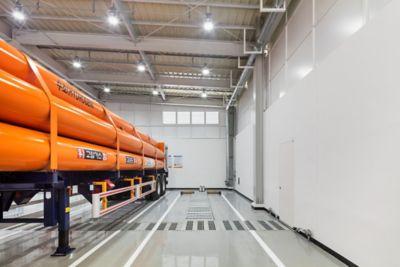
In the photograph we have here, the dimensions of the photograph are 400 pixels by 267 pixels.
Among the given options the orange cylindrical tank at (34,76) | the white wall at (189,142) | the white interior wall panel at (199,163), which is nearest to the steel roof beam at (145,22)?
the orange cylindrical tank at (34,76)

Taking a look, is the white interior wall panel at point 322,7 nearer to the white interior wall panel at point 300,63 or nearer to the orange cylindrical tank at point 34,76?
the white interior wall panel at point 300,63

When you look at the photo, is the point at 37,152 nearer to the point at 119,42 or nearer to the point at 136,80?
the point at 119,42

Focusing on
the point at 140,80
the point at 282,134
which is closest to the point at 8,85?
the point at 282,134

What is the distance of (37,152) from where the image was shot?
312 cm

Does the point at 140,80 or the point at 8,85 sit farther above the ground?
the point at 140,80

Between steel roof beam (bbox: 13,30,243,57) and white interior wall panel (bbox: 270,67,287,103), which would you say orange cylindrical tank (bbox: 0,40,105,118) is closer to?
steel roof beam (bbox: 13,30,243,57)

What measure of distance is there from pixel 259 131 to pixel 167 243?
206 inches

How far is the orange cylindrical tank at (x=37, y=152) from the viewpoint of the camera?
8.71ft

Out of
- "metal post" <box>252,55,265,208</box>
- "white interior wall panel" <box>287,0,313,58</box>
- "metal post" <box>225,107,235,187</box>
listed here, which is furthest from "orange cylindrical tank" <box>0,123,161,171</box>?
"metal post" <box>225,107,235,187</box>

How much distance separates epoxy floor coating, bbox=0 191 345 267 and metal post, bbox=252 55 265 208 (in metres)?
1.28

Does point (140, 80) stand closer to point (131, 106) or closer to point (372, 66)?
→ point (131, 106)

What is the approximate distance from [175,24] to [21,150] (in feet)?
20.0

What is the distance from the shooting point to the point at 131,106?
16828 millimetres

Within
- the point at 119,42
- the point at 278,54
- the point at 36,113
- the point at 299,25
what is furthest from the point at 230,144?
the point at 36,113
